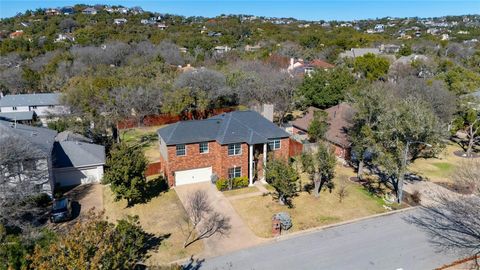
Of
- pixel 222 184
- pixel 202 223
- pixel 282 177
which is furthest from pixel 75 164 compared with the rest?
pixel 282 177

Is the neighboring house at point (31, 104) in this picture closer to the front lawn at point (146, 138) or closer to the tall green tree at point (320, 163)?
the front lawn at point (146, 138)

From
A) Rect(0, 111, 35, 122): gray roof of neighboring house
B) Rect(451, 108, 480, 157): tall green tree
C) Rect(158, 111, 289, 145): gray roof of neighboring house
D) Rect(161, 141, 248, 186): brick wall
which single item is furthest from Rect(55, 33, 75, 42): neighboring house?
Rect(451, 108, 480, 157): tall green tree

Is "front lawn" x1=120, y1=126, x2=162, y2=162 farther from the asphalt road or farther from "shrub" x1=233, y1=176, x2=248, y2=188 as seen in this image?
the asphalt road

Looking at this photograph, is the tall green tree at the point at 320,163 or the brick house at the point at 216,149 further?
the brick house at the point at 216,149

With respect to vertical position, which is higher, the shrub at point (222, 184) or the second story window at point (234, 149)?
the second story window at point (234, 149)

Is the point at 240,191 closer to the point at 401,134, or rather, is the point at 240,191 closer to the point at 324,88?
the point at 401,134

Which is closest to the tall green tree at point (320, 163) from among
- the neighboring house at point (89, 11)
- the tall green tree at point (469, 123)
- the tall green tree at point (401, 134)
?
the tall green tree at point (401, 134)
